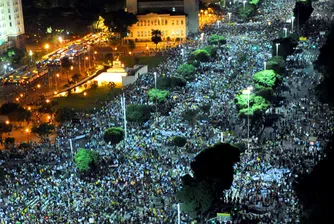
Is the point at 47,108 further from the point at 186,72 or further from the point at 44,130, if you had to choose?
the point at 186,72

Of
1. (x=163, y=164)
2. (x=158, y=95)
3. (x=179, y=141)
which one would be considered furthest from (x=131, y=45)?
(x=163, y=164)

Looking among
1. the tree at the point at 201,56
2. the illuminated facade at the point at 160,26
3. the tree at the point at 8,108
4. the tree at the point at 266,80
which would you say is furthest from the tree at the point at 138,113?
the illuminated facade at the point at 160,26

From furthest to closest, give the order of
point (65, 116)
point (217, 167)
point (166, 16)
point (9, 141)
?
point (166, 16), point (65, 116), point (9, 141), point (217, 167)

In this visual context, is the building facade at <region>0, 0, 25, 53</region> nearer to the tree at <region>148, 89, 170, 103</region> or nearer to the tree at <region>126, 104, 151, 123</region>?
the tree at <region>148, 89, 170, 103</region>

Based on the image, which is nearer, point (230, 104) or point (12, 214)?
point (12, 214)

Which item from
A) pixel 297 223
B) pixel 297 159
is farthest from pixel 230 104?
pixel 297 223

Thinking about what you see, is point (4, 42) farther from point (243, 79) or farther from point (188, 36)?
point (243, 79)
